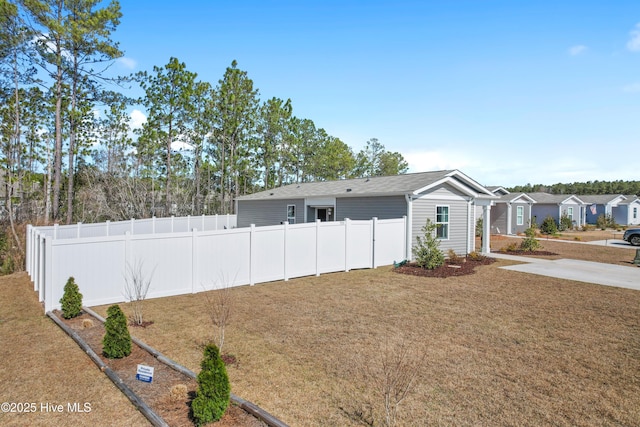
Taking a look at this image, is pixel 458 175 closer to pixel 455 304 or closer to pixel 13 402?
pixel 455 304

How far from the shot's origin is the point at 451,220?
51.6 ft

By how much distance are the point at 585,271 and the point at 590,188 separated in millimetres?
73482

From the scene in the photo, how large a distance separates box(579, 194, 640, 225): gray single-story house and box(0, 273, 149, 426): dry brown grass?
159ft

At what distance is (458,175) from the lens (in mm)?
15586

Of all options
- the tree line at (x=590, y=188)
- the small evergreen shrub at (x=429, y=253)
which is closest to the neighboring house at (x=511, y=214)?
the small evergreen shrub at (x=429, y=253)

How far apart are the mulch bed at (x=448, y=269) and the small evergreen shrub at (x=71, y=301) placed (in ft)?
30.2

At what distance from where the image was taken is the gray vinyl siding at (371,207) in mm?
14570

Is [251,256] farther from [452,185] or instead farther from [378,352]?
[452,185]

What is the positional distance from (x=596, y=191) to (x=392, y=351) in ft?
268

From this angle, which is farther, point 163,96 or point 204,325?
point 163,96

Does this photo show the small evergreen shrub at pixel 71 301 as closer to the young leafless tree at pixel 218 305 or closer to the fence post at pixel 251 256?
the young leafless tree at pixel 218 305

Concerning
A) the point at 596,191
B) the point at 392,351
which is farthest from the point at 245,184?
the point at 596,191

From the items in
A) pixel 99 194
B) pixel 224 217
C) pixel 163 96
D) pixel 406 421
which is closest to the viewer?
pixel 406 421

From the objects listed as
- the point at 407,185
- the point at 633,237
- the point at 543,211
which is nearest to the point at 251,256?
the point at 407,185
